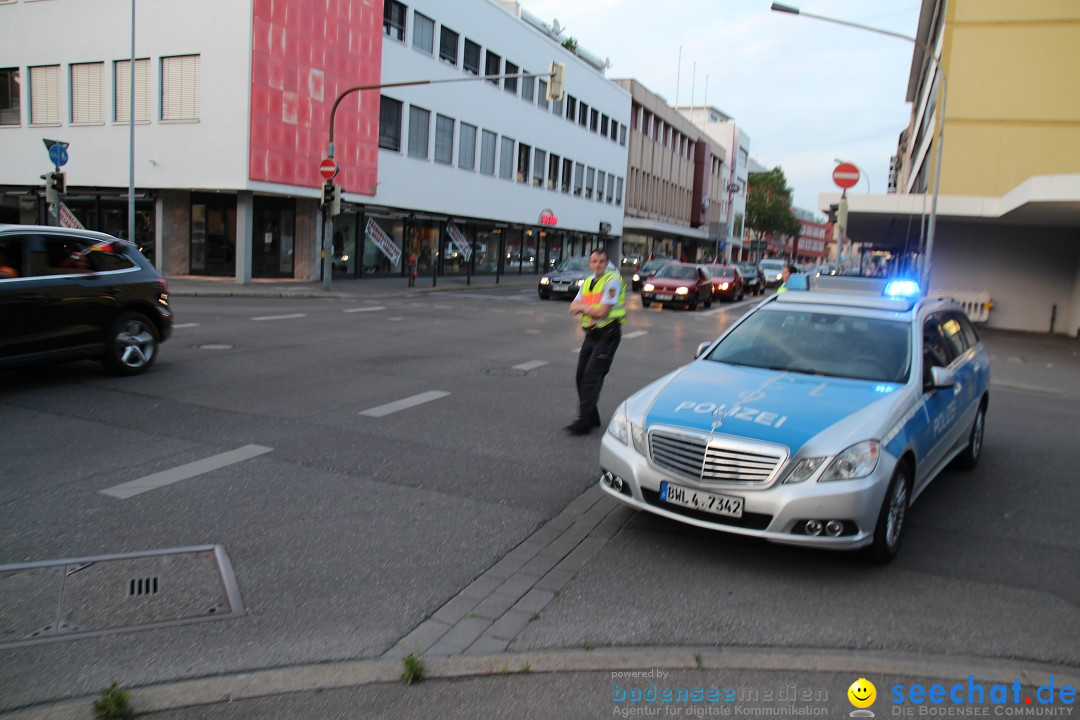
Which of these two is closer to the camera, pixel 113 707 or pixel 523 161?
pixel 113 707

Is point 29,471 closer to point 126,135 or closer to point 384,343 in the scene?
point 384,343

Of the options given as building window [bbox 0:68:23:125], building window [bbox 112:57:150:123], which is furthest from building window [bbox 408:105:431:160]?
building window [bbox 0:68:23:125]

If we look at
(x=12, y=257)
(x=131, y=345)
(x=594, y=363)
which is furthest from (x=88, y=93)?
(x=594, y=363)

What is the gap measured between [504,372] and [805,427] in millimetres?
7353

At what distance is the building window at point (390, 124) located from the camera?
34.0 m

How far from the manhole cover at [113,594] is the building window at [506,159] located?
4038 cm

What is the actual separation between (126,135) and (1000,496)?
99.7 feet

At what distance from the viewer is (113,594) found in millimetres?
4230

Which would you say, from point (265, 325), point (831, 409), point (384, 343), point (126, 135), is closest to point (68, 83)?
point (126, 135)

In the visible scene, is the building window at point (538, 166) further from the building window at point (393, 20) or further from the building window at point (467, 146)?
the building window at point (393, 20)

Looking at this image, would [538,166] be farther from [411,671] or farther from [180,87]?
[411,671]

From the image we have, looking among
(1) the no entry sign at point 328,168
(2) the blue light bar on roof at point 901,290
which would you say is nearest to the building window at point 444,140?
(1) the no entry sign at point 328,168

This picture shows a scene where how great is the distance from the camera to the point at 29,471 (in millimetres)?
6262

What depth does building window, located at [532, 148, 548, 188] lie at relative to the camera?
4769cm
